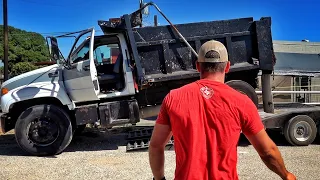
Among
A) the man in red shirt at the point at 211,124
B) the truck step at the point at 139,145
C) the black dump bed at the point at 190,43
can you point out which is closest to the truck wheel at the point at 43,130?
the truck step at the point at 139,145

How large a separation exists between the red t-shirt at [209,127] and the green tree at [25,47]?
43.1 metres

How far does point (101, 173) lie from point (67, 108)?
2271 millimetres

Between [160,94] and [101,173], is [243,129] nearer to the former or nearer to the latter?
[101,173]

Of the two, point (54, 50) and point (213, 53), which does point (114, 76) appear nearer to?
point (54, 50)

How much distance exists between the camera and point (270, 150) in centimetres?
200

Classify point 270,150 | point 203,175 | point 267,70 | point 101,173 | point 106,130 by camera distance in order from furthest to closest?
point 106,130 → point 267,70 → point 101,173 → point 270,150 → point 203,175

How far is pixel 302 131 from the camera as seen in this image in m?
7.20

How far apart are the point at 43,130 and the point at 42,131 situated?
3 cm

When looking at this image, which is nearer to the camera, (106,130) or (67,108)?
(67,108)

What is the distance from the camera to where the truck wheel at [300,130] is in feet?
23.4

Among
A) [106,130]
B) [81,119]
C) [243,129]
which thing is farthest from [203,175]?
[106,130]

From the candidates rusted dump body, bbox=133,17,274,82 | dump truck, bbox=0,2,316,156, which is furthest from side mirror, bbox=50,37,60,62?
rusted dump body, bbox=133,17,274,82

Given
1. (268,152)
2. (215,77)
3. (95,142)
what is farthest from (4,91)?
(268,152)

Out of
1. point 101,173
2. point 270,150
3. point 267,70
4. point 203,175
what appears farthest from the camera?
point 267,70
